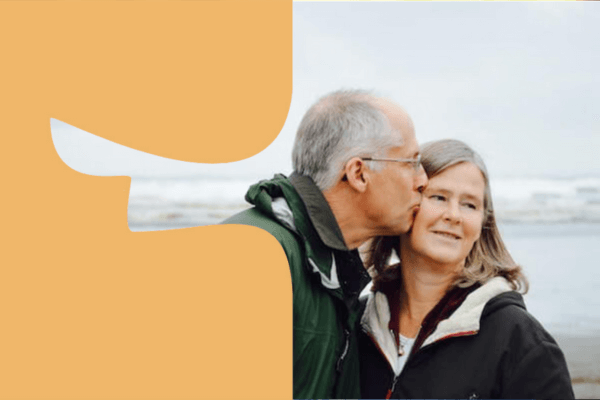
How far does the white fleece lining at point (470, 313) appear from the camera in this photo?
279 cm

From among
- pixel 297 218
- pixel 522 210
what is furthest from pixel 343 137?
Result: pixel 522 210

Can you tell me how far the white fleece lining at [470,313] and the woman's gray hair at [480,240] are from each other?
91mm

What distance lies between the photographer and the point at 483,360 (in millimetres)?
2723

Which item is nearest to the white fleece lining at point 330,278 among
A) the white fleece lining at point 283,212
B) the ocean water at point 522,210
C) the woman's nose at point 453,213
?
the white fleece lining at point 283,212

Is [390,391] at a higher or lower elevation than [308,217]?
lower

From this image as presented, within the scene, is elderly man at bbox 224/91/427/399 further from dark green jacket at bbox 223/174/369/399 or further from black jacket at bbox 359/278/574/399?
black jacket at bbox 359/278/574/399

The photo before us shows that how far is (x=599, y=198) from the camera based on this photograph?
526 inches

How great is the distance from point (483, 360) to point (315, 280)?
81 cm

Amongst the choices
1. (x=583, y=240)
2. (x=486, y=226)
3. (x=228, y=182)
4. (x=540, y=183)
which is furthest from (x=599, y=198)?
(x=486, y=226)

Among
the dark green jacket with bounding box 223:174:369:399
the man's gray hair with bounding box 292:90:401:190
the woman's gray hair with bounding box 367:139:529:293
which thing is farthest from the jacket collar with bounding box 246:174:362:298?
the woman's gray hair with bounding box 367:139:529:293

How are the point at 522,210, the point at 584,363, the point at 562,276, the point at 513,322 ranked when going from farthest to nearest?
1. the point at 522,210
2. the point at 562,276
3. the point at 584,363
4. the point at 513,322

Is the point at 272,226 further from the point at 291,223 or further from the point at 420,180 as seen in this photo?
the point at 420,180

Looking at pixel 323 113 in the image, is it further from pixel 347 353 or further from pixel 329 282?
pixel 347 353

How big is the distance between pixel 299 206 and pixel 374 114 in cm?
58
